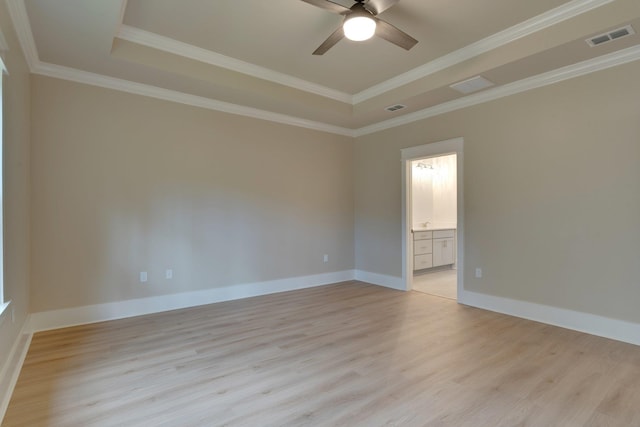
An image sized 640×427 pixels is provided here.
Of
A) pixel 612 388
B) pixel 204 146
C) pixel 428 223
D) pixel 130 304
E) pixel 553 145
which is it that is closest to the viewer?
pixel 612 388

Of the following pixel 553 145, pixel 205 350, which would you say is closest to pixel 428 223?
pixel 553 145

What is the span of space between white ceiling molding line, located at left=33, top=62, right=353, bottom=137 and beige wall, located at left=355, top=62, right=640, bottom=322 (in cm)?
211

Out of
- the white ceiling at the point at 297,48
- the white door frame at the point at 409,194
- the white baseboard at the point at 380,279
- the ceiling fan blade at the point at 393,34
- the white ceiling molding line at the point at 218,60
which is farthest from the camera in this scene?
the white baseboard at the point at 380,279

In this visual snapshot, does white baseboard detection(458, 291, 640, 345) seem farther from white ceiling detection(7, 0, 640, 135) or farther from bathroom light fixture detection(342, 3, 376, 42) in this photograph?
bathroom light fixture detection(342, 3, 376, 42)

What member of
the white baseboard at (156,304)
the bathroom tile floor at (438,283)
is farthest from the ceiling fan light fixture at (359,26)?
the bathroom tile floor at (438,283)

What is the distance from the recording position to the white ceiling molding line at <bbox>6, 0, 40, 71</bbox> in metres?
2.39

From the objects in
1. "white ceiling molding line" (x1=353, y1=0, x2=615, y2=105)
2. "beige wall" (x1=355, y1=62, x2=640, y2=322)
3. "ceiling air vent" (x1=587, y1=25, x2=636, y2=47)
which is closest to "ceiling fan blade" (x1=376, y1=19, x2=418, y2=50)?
"white ceiling molding line" (x1=353, y1=0, x2=615, y2=105)

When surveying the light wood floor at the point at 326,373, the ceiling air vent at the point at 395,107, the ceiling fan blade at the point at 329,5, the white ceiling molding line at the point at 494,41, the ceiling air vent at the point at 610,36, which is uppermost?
the white ceiling molding line at the point at 494,41

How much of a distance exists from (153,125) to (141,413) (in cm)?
322

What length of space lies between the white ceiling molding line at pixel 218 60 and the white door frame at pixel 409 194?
138 centimetres

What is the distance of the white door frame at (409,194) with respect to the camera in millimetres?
4359

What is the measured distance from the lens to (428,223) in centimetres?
728

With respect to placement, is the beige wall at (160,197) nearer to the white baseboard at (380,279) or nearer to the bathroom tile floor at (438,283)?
the white baseboard at (380,279)

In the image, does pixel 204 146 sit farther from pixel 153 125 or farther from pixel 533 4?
pixel 533 4
